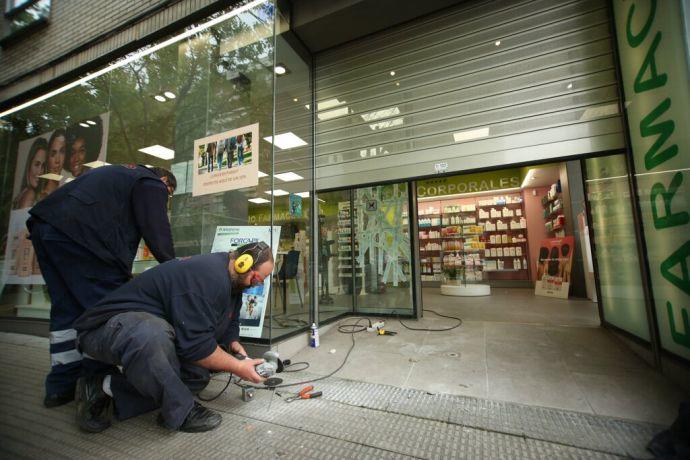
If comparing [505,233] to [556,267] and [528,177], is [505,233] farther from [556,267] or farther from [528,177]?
[556,267]

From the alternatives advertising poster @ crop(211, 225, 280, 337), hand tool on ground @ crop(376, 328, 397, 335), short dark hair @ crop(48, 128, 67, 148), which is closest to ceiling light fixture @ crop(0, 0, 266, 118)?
short dark hair @ crop(48, 128, 67, 148)

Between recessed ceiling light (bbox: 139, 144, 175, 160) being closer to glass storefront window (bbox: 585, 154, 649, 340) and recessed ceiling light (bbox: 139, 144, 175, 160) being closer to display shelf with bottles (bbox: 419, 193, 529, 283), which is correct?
glass storefront window (bbox: 585, 154, 649, 340)

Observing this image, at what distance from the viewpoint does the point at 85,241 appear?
1.79 meters

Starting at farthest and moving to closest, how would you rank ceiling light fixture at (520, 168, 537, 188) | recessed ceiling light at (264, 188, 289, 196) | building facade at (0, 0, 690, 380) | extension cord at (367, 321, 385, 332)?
1. ceiling light fixture at (520, 168, 537, 188)
2. extension cord at (367, 321, 385, 332)
3. recessed ceiling light at (264, 188, 289, 196)
4. building facade at (0, 0, 690, 380)

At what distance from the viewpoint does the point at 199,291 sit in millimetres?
1532

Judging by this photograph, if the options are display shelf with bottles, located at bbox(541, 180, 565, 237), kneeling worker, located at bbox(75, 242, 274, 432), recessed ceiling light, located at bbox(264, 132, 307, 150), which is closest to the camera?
kneeling worker, located at bbox(75, 242, 274, 432)

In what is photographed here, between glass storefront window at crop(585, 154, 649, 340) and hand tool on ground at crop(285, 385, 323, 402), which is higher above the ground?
glass storefront window at crop(585, 154, 649, 340)

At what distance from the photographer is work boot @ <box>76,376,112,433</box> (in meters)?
1.52

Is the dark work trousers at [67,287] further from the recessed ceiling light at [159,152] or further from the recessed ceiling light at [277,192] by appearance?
the recessed ceiling light at [159,152]

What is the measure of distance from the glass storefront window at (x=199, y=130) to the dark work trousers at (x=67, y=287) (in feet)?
3.86

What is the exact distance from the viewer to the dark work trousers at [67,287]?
180 centimetres

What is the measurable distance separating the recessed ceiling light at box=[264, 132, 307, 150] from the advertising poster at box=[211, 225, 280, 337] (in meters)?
0.97

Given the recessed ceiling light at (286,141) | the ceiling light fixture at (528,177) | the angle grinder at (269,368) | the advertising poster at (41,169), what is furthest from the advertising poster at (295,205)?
the ceiling light fixture at (528,177)

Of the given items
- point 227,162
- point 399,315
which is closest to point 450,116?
point 227,162
